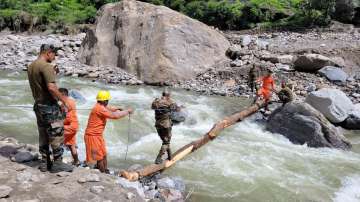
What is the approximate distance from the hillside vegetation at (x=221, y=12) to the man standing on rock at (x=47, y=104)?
2261 centimetres

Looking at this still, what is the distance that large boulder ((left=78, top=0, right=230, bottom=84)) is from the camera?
18.1 metres

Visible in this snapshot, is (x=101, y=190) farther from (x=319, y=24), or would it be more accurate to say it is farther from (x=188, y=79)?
(x=319, y=24)

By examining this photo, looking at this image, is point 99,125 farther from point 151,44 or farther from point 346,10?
point 346,10

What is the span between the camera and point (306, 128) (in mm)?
11656

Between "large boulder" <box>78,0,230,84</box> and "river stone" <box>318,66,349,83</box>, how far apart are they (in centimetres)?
416

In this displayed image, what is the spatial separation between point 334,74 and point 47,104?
13.3 metres

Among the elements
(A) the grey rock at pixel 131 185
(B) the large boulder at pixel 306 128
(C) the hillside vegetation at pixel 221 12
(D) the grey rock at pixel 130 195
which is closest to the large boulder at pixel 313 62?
(B) the large boulder at pixel 306 128

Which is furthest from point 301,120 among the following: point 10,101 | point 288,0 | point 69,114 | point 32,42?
point 288,0

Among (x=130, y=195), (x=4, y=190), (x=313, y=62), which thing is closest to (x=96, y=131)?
(x=130, y=195)

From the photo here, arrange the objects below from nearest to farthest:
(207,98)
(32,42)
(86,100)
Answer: (86,100) < (207,98) < (32,42)

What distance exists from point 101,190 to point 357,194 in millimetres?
4764

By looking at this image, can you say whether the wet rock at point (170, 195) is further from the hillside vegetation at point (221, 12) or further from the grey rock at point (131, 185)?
the hillside vegetation at point (221, 12)

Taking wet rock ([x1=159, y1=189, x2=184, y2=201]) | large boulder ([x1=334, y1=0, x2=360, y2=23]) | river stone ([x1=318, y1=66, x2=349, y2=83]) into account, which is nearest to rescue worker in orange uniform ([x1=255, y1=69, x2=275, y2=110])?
river stone ([x1=318, y1=66, x2=349, y2=83])

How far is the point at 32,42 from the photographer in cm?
2583
